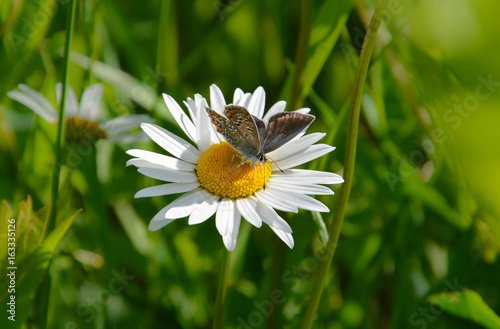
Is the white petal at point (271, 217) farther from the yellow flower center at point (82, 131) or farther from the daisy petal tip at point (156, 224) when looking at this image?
the yellow flower center at point (82, 131)

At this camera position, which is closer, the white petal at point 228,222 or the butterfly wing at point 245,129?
the white petal at point 228,222

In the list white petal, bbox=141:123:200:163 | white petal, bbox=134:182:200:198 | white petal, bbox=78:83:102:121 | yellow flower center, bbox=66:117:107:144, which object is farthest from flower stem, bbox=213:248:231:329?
white petal, bbox=78:83:102:121

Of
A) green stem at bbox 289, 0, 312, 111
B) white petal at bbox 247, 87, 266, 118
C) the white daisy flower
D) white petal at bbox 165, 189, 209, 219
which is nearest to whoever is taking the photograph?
white petal at bbox 165, 189, 209, 219

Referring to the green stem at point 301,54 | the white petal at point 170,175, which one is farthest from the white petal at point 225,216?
the green stem at point 301,54

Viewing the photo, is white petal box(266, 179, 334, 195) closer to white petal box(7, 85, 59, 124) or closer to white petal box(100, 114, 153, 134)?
white petal box(100, 114, 153, 134)

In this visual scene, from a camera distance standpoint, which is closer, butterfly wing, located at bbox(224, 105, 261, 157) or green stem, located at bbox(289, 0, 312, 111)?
butterfly wing, located at bbox(224, 105, 261, 157)

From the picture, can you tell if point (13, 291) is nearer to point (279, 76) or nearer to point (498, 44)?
point (498, 44)

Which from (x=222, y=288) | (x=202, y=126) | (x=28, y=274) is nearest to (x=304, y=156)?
(x=202, y=126)

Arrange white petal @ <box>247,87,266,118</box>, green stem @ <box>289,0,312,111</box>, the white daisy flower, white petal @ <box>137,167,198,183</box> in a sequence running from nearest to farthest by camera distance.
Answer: white petal @ <box>137,167,198,183</box> < white petal @ <box>247,87,266,118</box> < green stem @ <box>289,0,312,111</box> < the white daisy flower
